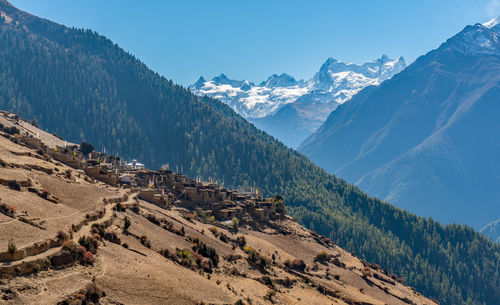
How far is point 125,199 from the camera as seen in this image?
274 ft

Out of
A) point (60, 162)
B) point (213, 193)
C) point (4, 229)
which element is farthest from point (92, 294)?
point (213, 193)

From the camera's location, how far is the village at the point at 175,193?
96.8 metres

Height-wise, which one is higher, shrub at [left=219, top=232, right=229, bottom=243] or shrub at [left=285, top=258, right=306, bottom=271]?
shrub at [left=219, top=232, right=229, bottom=243]

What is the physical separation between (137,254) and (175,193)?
5701 cm

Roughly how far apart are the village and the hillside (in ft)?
4.06

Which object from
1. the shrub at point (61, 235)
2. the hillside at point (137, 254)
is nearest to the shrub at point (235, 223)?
the hillside at point (137, 254)

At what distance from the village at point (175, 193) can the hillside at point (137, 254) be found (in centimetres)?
124

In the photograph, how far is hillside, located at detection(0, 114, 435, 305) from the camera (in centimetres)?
4409

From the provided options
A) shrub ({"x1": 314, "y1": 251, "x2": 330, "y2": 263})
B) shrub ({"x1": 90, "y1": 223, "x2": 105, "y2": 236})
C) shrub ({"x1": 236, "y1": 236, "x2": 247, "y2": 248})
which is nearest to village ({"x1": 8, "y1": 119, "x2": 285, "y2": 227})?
shrub ({"x1": 236, "y1": 236, "x2": 247, "y2": 248})

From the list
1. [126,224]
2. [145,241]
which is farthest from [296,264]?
[126,224]

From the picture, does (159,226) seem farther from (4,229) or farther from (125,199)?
(4,229)

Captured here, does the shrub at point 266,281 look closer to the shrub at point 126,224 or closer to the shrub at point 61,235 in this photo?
the shrub at point 126,224

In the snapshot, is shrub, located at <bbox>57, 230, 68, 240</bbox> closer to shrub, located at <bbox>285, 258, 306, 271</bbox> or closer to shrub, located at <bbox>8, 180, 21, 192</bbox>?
shrub, located at <bbox>8, 180, 21, 192</bbox>

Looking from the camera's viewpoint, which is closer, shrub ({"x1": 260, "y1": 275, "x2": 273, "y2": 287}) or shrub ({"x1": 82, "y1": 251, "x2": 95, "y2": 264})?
shrub ({"x1": 82, "y1": 251, "x2": 95, "y2": 264})
